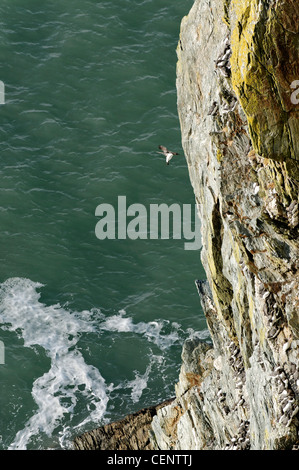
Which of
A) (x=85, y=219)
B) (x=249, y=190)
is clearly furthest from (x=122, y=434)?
(x=249, y=190)

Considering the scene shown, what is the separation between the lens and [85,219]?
65.4m

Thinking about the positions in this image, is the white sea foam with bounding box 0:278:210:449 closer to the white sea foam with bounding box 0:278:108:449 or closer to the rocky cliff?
the white sea foam with bounding box 0:278:108:449

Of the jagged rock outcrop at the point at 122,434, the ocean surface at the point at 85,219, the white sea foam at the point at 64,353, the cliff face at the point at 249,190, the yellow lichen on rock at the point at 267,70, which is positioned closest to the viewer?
the yellow lichen on rock at the point at 267,70

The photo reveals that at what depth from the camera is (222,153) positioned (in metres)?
29.4

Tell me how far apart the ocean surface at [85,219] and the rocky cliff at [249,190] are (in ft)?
68.9

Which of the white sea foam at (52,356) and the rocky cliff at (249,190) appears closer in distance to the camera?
the rocky cliff at (249,190)

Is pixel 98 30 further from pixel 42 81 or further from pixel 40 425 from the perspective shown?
pixel 40 425

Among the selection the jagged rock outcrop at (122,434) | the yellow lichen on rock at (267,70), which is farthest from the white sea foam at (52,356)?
the yellow lichen on rock at (267,70)

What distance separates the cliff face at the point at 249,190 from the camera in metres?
24.5

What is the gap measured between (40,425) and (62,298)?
1100cm

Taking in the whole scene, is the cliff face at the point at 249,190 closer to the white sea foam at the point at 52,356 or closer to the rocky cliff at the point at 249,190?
the rocky cliff at the point at 249,190

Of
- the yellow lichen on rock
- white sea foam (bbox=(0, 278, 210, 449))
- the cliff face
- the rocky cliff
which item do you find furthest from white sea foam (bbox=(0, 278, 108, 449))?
the yellow lichen on rock

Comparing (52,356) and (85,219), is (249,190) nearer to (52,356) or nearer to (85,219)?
(52,356)

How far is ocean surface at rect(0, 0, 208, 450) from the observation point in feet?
184
